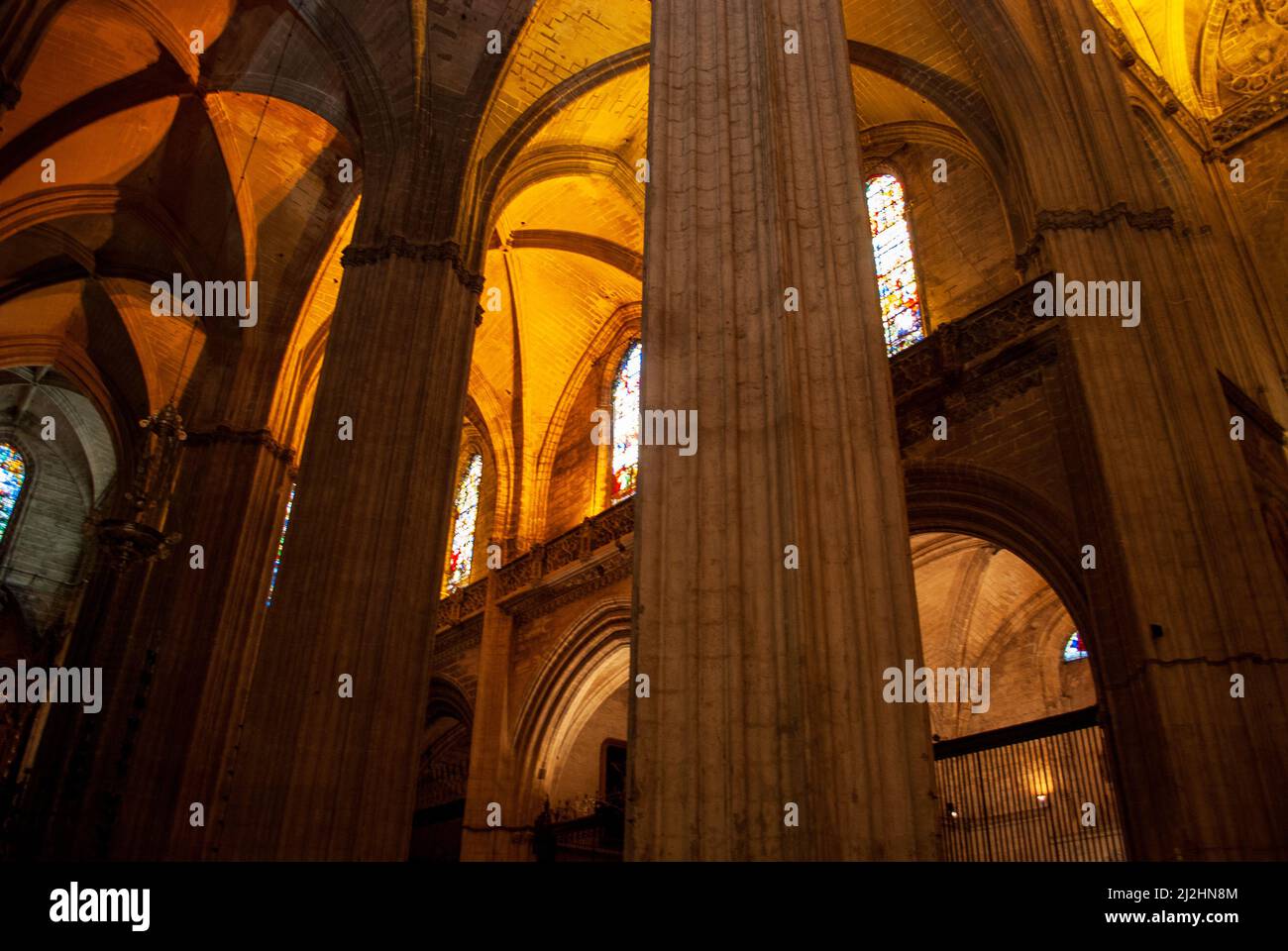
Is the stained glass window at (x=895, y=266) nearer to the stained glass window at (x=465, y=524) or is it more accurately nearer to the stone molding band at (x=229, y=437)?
the stained glass window at (x=465, y=524)

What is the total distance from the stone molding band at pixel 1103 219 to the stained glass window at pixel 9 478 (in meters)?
23.0

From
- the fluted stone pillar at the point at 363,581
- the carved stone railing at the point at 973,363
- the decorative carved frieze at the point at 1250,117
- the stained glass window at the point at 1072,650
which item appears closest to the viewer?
the fluted stone pillar at the point at 363,581

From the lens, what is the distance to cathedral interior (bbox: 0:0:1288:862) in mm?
4734

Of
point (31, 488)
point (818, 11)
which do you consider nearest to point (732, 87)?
point (818, 11)

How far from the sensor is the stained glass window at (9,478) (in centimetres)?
2312

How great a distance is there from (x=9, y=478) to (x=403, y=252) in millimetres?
17321

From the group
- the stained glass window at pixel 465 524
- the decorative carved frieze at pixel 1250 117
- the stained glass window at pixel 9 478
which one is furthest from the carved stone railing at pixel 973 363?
the stained glass window at pixel 9 478

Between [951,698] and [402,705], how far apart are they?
9859mm

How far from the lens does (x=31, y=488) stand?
23.5 metres

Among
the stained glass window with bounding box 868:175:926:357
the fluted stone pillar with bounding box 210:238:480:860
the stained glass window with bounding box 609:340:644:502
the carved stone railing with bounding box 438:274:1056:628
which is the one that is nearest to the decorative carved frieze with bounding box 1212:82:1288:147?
the stained glass window with bounding box 868:175:926:357

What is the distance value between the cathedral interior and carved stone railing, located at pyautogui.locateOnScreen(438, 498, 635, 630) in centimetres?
8

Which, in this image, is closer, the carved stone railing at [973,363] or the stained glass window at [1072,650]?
the carved stone railing at [973,363]

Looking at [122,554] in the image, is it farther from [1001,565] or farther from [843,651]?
[1001,565]

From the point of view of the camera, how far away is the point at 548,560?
16.0 metres
